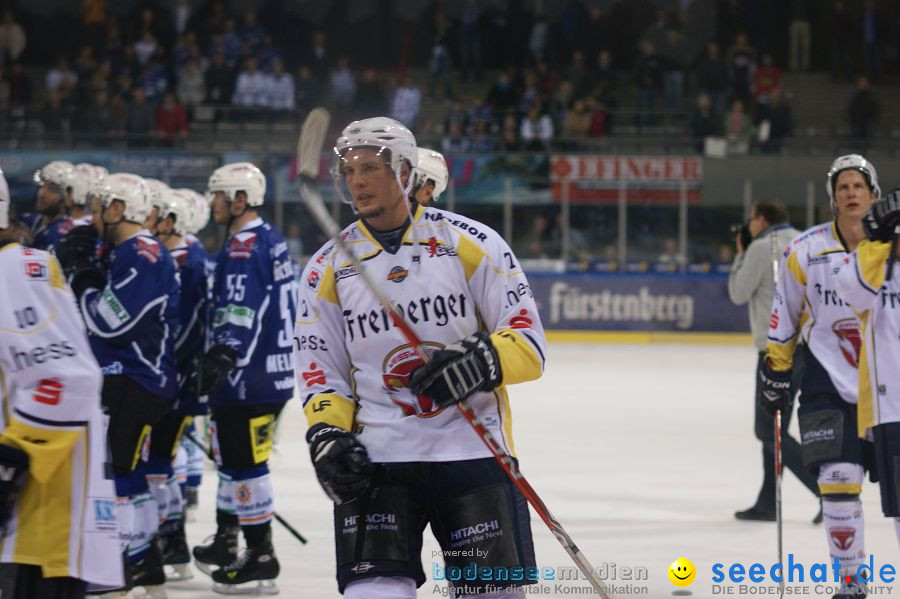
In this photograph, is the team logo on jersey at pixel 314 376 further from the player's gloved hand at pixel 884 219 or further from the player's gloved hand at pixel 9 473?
the player's gloved hand at pixel 884 219

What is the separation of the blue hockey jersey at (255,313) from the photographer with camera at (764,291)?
2.18 metres

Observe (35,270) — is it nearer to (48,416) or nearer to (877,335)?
(48,416)

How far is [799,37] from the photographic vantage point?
20578 millimetres

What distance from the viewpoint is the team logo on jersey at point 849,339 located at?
4336mm

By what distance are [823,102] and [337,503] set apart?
18.0 metres

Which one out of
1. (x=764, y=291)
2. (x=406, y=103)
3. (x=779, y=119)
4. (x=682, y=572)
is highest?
(x=406, y=103)

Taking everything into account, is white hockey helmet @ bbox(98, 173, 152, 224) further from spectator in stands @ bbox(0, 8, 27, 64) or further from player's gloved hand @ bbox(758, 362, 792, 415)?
spectator in stands @ bbox(0, 8, 27, 64)

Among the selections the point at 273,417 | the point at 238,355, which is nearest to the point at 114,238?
the point at 238,355

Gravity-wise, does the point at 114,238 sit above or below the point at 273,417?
above

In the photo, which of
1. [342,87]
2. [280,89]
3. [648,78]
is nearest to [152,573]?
[280,89]

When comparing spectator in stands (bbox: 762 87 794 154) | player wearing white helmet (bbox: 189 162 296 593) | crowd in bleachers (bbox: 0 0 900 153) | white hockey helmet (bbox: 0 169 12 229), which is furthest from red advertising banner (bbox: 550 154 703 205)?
white hockey helmet (bbox: 0 169 12 229)

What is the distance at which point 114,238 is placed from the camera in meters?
4.58

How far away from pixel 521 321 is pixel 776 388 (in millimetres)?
1851

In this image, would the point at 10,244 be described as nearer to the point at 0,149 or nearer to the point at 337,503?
the point at 337,503
